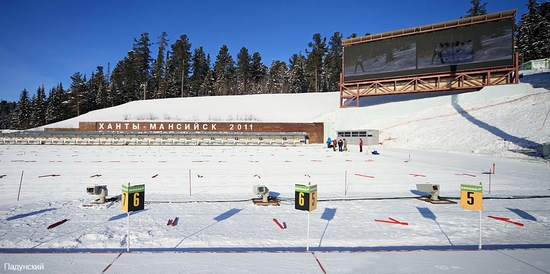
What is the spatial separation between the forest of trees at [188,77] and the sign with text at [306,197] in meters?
78.7

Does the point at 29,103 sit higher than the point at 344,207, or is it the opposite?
the point at 29,103

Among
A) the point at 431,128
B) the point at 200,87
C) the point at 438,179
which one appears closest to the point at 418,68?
the point at 431,128

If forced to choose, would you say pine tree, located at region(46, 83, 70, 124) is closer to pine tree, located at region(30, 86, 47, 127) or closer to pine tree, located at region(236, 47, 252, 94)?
pine tree, located at region(30, 86, 47, 127)

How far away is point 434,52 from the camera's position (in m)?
36.9

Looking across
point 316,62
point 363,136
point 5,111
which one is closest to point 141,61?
point 316,62

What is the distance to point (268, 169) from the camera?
15609 mm

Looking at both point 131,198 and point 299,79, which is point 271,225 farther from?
point 299,79

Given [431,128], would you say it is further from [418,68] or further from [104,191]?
[104,191]

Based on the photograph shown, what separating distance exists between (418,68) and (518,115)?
13867 mm

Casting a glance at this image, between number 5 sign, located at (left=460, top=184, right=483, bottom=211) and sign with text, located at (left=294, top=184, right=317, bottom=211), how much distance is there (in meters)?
3.01

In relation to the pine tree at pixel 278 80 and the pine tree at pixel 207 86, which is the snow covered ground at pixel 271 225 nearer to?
the pine tree at pixel 207 86

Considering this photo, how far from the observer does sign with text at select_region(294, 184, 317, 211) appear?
17.6 feet

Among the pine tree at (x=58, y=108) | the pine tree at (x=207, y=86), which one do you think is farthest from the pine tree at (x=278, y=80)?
the pine tree at (x=58, y=108)

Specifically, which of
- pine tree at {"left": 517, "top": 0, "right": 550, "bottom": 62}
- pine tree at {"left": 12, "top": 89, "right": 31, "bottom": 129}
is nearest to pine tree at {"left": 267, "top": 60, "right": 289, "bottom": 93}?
pine tree at {"left": 517, "top": 0, "right": 550, "bottom": 62}
